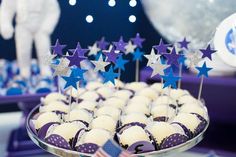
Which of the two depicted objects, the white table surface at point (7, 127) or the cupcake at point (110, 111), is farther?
the white table surface at point (7, 127)

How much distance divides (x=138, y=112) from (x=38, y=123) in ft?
0.97

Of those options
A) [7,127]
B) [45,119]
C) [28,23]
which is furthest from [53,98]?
[7,127]

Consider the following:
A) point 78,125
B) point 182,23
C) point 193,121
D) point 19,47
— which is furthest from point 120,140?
point 19,47

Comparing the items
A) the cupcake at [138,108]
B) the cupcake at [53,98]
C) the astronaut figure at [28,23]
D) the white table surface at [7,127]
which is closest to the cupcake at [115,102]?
the cupcake at [138,108]

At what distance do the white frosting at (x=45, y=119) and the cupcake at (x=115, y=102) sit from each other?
0.20m

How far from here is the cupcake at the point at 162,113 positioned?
3.89ft

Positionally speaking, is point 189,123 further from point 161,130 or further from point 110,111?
point 110,111

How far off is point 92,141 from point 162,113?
297 millimetres

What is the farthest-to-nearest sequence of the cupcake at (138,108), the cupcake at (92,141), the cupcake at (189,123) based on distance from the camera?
the cupcake at (138,108) < the cupcake at (189,123) < the cupcake at (92,141)

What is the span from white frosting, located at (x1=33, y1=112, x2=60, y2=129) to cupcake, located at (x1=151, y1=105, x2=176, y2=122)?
0.29m

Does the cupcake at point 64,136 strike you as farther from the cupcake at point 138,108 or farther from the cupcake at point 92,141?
the cupcake at point 138,108

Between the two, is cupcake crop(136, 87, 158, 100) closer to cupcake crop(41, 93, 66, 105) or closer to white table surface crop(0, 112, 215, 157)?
cupcake crop(41, 93, 66, 105)

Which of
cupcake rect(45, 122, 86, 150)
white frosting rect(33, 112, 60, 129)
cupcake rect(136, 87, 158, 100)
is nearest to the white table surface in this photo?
cupcake rect(136, 87, 158, 100)

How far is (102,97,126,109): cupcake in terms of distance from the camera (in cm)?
128
